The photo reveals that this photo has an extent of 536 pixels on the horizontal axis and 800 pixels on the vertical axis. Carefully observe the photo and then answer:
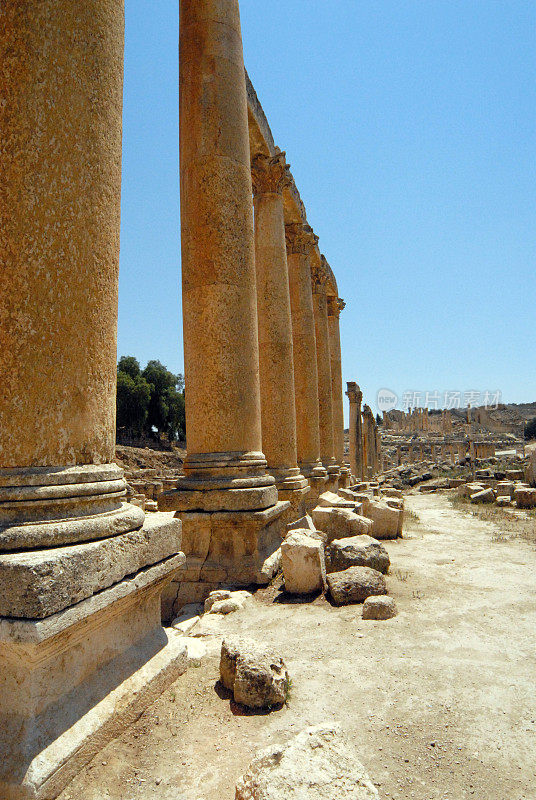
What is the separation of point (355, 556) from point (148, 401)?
53.8 metres

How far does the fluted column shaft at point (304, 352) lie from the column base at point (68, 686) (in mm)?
12446

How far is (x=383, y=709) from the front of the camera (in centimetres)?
366

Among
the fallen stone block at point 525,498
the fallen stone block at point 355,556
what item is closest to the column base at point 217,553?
the fallen stone block at point 355,556

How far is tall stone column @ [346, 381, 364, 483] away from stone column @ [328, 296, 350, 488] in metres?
6.70

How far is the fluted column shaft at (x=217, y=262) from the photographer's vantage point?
315 inches

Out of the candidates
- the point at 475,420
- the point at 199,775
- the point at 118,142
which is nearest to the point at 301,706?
the point at 199,775

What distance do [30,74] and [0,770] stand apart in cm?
423

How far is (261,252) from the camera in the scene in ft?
43.0

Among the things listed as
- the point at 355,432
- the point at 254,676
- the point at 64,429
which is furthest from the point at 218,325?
the point at 355,432

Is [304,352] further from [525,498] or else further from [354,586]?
[354,586]

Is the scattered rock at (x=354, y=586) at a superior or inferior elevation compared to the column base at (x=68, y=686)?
inferior

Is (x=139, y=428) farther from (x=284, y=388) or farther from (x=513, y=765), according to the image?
(x=513, y=765)

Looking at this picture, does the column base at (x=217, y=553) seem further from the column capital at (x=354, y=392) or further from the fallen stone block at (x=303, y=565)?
the column capital at (x=354, y=392)

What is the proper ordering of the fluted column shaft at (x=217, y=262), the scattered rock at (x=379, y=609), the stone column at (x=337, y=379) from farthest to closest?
the stone column at (x=337, y=379), the fluted column shaft at (x=217, y=262), the scattered rock at (x=379, y=609)
